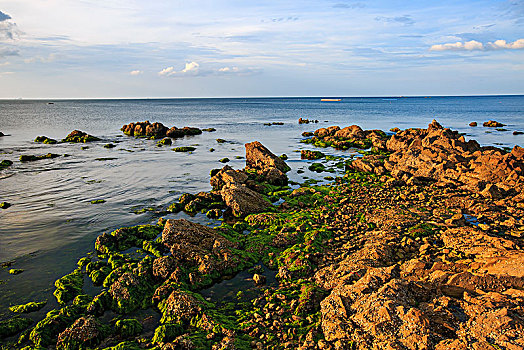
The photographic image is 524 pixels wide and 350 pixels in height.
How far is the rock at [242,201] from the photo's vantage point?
65.9 feet

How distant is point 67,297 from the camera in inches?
457

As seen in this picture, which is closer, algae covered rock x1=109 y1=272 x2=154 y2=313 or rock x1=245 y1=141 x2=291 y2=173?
algae covered rock x1=109 y1=272 x2=154 y2=313

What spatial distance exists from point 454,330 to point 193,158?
114 feet

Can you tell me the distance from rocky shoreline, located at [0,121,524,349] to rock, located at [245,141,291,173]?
7.93 m

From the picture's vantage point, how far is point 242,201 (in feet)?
66.8

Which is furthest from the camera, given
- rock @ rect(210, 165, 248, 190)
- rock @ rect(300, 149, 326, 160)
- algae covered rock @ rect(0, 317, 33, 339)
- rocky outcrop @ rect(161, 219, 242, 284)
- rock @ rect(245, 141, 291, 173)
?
rock @ rect(300, 149, 326, 160)

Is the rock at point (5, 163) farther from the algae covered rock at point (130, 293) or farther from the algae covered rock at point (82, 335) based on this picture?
the algae covered rock at point (82, 335)

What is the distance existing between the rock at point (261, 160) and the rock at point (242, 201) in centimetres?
844

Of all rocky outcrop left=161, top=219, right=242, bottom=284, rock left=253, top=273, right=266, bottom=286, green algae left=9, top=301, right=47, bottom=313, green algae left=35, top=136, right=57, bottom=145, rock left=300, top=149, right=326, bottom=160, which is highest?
green algae left=35, top=136, right=57, bottom=145

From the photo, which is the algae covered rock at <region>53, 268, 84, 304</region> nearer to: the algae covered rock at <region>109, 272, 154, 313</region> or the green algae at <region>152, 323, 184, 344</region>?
the algae covered rock at <region>109, 272, 154, 313</region>

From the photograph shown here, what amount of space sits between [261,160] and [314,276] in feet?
65.0

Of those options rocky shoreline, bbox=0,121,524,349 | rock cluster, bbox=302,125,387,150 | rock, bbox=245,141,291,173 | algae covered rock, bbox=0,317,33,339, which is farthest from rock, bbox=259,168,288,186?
rock cluster, bbox=302,125,387,150

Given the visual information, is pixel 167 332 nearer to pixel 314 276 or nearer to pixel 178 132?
pixel 314 276

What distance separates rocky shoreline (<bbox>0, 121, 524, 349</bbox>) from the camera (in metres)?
8.84
